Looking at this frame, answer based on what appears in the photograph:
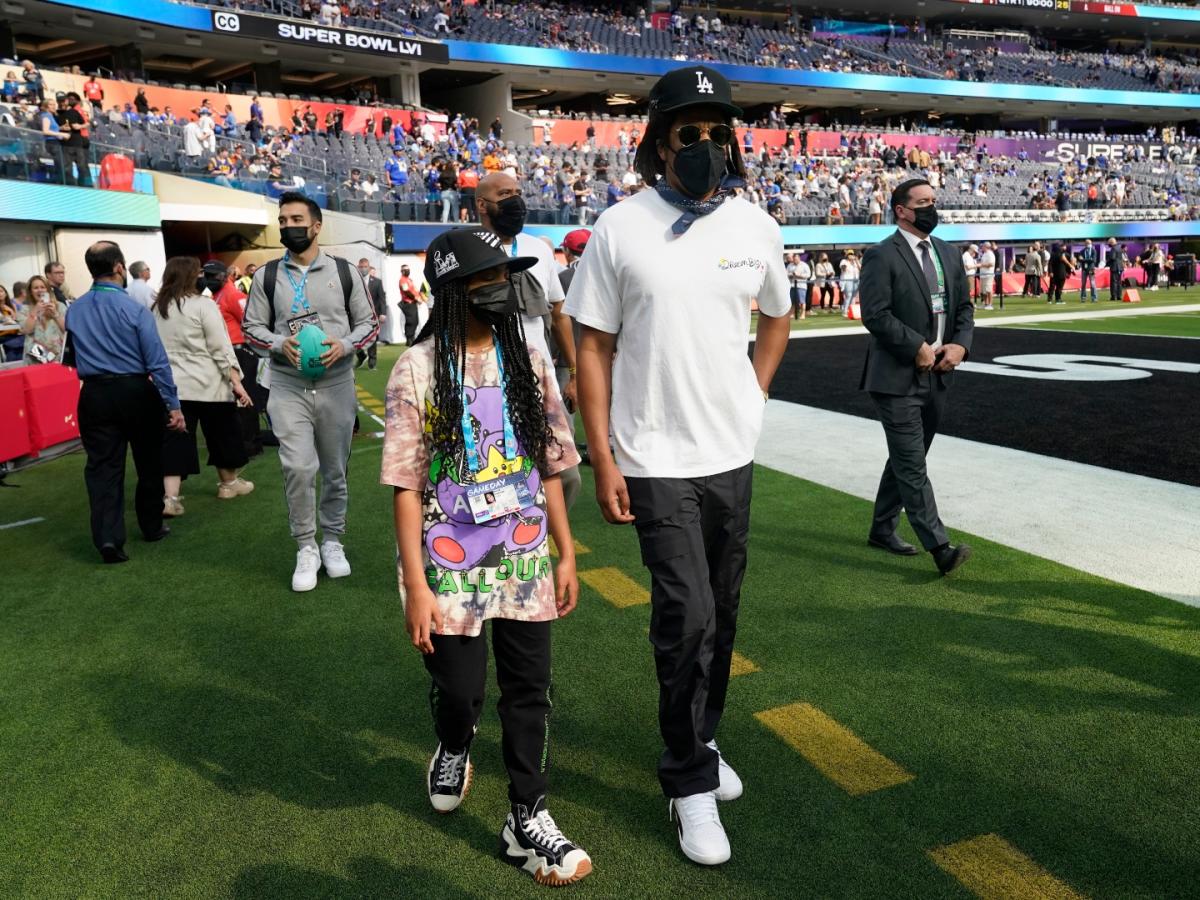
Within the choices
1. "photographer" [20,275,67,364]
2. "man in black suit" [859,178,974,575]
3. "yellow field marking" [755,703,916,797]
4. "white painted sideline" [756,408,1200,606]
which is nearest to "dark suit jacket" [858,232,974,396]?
"man in black suit" [859,178,974,575]

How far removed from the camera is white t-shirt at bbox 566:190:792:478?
2455 millimetres

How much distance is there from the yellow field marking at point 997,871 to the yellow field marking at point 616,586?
2091 millimetres

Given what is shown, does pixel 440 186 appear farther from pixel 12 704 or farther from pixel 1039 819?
pixel 1039 819

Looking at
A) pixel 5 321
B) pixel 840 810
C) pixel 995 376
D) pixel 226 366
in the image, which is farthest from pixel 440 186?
pixel 840 810

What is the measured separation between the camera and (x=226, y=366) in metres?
6.38

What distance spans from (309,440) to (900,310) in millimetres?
3169

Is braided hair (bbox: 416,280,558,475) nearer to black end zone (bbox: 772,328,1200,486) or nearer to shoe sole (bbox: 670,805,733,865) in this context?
shoe sole (bbox: 670,805,733,865)

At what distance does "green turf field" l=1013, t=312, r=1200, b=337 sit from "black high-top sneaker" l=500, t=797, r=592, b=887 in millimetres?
15722

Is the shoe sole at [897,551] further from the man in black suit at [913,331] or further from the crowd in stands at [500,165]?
the crowd in stands at [500,165]

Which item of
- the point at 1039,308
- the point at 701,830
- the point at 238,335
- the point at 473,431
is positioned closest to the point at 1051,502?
the point at 701,830

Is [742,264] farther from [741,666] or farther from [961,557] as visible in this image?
[961,557]

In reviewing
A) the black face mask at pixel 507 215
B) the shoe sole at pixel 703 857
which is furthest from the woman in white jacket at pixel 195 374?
Result: the shoe sole at pixel 703 857

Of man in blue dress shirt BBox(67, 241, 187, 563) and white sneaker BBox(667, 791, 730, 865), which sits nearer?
white sneaker BBox(667, 791, 730, 865)

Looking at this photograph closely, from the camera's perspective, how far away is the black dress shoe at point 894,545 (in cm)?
490
